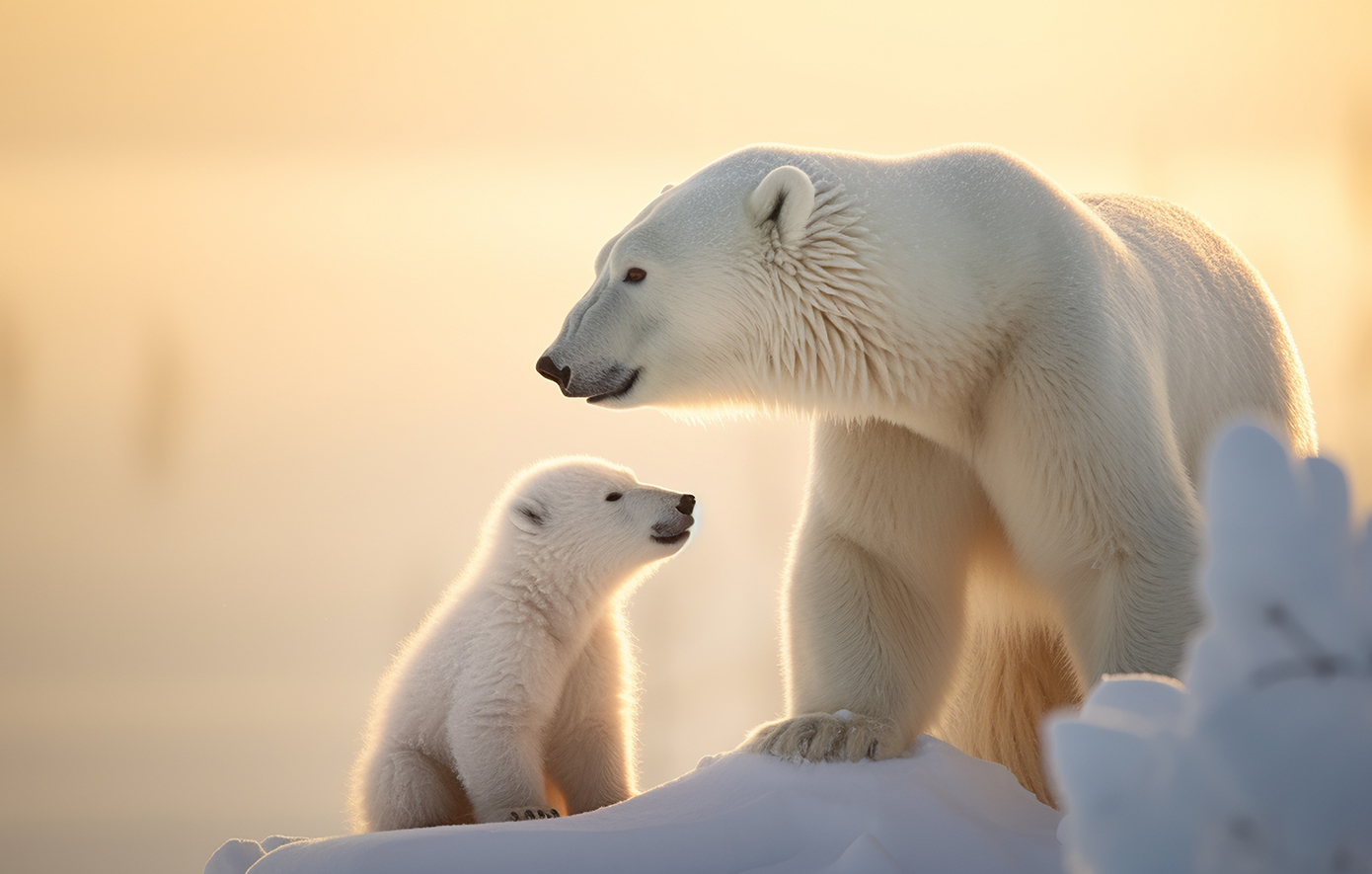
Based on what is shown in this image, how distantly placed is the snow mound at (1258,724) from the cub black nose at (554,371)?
1268 millimetres

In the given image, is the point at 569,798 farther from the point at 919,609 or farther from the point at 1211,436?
the point at 1211,436

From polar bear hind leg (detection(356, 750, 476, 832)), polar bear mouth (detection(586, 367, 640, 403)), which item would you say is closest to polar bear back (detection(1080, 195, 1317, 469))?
polar bear mouth (detection(586, 367, 640, 403))

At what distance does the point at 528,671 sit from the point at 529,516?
45 cm

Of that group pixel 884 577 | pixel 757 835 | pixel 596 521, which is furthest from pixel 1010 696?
pixel 757 835

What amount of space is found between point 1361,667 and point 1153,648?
0.96 m

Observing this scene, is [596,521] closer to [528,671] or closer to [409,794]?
[528,671]

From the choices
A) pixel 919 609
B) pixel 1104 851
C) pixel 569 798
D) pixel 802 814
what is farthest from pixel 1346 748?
pixel 569 798

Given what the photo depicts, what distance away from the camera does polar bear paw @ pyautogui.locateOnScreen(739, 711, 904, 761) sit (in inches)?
71.0

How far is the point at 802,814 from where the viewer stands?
1543mm

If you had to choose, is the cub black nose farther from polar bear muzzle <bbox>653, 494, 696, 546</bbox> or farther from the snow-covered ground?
the snow-covered ground

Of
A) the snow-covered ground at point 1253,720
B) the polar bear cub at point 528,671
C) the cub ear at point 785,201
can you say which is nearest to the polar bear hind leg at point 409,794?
the polar bear cub at point 528,671

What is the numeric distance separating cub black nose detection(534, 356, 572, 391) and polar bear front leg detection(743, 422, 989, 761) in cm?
54

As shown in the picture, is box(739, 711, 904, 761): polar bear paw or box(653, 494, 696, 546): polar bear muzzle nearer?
box(739, 711, 904, 761): polar bear paw

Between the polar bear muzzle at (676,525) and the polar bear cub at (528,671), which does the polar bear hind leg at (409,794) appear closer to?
the polar bear cub at (528,671)
